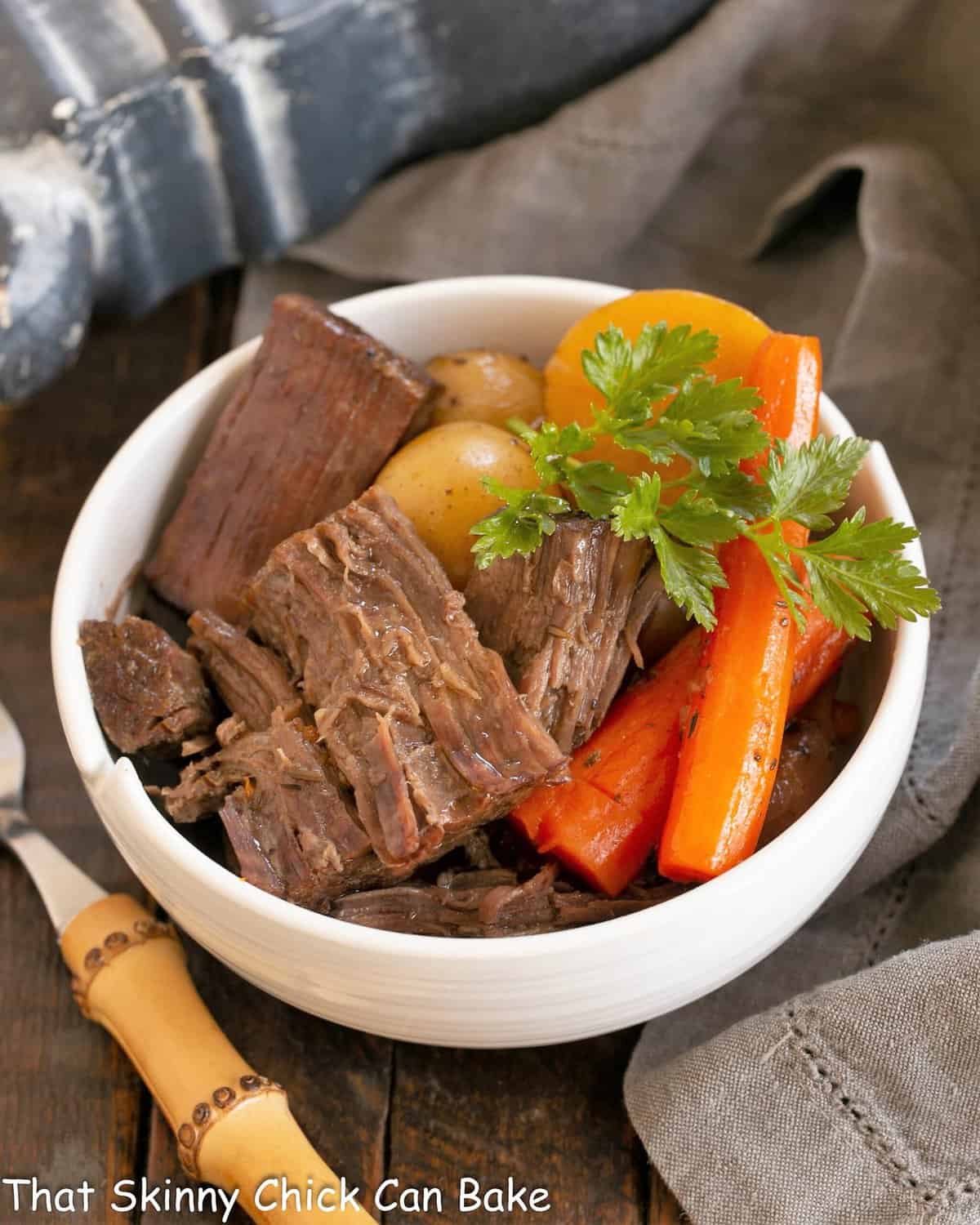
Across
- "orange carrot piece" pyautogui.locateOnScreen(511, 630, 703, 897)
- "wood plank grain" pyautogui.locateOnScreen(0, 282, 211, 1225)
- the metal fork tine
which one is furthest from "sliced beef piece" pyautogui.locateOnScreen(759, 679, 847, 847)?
the metal fork tine

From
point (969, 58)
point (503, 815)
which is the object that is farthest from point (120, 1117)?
point (969, 58)

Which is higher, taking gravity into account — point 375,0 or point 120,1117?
point 375,0

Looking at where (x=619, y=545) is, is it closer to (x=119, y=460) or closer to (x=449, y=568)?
(x=449, y=568)

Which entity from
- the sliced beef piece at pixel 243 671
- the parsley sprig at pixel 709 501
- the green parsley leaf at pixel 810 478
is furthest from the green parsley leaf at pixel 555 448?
the sliced beef piece at pixel 243 671

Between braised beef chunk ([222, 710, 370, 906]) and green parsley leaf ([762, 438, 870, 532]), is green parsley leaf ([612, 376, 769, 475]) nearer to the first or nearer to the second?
green parsley leaf ([762, 438, 870, 532])

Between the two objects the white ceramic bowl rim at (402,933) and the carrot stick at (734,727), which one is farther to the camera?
the carrot stick at (734,727)

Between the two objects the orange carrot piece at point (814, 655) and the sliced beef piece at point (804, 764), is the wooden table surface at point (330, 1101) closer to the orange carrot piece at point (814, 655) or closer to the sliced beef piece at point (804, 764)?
the sliced beef piece at point (804, 764)
